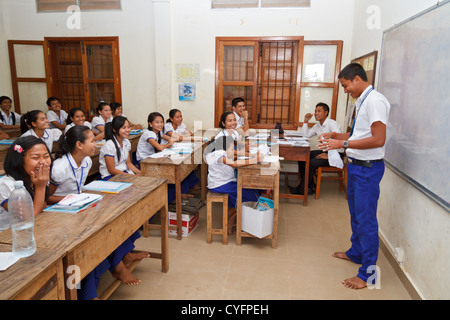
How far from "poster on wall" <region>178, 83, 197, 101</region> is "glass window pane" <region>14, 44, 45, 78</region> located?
2.49 metres

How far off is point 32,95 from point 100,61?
144cm

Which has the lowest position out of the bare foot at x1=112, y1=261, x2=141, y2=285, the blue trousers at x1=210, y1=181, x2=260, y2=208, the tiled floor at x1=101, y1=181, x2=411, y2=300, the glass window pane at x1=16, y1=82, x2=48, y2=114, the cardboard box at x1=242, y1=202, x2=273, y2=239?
the tiled floor at x1=101, y1=181, x2=411, y2=300

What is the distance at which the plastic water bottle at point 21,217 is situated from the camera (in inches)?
49.3

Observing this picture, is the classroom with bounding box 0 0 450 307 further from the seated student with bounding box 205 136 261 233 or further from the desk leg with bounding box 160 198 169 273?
the seated student with bounding box 205 136 261 233

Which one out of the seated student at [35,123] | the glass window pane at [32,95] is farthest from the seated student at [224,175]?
the glass window pane at [32,95]

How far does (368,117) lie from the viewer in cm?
210

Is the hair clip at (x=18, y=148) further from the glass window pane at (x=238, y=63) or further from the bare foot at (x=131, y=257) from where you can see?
the glass window pane at (x=238, y=63)

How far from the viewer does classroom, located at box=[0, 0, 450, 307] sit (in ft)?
8.55

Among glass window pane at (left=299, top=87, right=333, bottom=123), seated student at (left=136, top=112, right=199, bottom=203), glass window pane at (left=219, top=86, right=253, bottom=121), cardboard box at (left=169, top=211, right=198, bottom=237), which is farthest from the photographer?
glass window pane at (left=219, top=86, right=253, bottom=121)

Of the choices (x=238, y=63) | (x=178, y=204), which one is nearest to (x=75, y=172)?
(x=178, y=204)

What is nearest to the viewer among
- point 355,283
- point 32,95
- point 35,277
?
point 35,277

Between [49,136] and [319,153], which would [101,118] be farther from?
[319,153]

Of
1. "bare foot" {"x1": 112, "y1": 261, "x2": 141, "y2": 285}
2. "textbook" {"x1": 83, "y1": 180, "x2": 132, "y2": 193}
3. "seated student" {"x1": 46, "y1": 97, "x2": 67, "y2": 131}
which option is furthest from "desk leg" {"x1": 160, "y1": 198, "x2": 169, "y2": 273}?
"seated student" {"x1": 46, "y1": 97, "x2": 67, "y2": 131}
